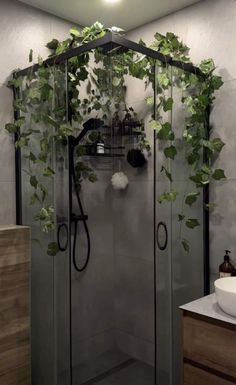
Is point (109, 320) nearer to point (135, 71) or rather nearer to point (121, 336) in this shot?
point (121, 336)

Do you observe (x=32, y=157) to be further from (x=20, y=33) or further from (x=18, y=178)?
(x=20, y=33)

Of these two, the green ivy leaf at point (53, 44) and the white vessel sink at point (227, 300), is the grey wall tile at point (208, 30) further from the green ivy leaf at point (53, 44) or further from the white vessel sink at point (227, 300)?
the white vessel sink at point (227, 300)

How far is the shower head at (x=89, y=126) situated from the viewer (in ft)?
6.41

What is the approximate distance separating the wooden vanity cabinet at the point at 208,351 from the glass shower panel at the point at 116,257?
28.9 inches

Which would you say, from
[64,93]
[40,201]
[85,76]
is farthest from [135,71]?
[40,201]

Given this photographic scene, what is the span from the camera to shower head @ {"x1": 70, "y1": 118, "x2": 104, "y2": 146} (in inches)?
76.9

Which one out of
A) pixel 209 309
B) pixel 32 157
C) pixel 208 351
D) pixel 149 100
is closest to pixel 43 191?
pixel 32 157

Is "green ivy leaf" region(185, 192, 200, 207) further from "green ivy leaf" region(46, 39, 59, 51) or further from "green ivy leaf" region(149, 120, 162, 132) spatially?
"green ivy leaf" region(46, 39, 59, 51)

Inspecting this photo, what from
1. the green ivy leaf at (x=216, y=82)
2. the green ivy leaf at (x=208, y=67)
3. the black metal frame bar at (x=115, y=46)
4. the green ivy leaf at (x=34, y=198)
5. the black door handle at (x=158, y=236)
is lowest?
the black door handle at (x=158, y=236)

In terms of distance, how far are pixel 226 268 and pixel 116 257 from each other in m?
1.00

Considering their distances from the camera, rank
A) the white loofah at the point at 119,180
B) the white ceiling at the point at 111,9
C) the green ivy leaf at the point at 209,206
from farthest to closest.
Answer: the white loofah at the point at 119,180, the white ceiling at the point at 111,9, the green ivy leaf at the point at 209,206

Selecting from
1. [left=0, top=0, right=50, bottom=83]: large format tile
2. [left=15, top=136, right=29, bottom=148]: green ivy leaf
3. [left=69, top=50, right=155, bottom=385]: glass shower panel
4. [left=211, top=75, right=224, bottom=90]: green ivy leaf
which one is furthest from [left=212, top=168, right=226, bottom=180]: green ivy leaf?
[left=0, top=0, right=50, bottom=83]: large format tile

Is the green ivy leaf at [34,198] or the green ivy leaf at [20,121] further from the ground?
the green ivy leaf at [20,121]

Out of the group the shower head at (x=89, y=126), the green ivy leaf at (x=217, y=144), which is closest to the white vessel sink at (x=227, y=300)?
the green ivy leaf at (x=217, y=144)
